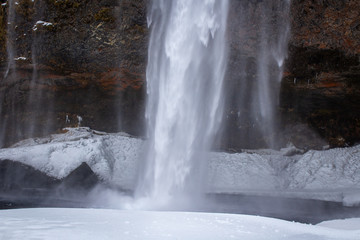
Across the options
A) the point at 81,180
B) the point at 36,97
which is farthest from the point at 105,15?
the point at 81,180

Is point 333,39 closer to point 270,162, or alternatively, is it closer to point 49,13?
point 270,162

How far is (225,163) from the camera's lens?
14523 mm

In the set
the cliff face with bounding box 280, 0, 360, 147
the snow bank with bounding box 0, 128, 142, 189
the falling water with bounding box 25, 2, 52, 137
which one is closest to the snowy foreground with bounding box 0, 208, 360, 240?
the cliff face with bounding box 280, 0, 360, 147

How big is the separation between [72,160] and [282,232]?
11.0 metres

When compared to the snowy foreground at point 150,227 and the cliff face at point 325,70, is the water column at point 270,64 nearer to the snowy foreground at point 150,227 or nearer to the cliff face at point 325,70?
the cliff face at point 325,70

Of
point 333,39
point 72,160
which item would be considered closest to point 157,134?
point 72,160

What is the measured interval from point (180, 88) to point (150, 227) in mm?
6649

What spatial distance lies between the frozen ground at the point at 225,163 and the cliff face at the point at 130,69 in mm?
599

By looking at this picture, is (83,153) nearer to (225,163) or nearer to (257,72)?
(225,163)

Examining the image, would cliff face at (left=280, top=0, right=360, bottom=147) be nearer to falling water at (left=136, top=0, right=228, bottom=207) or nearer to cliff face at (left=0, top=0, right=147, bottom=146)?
falling water at (left=136, top=0, right=228, bottom=207)

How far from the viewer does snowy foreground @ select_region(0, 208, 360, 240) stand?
3.70 metres

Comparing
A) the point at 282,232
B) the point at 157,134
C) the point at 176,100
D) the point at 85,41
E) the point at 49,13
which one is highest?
the point at 49,13

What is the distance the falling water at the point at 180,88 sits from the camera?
973 cm

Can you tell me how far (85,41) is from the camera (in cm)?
1221
